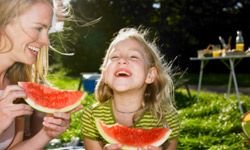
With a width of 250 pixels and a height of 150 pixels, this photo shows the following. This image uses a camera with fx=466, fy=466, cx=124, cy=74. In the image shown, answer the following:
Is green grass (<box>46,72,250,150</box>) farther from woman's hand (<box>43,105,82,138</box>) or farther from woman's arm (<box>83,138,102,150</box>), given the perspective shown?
woman's hand (<box>43,105,82,138</box>)

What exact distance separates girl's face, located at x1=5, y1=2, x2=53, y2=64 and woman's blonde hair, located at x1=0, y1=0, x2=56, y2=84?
0.10 ft

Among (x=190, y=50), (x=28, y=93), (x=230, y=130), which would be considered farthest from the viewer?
(x=190, y=50)

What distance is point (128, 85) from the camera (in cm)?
313

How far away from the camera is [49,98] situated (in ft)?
9.68

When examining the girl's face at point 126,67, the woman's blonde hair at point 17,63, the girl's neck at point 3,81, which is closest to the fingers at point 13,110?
the woman's blonde hair at point 17,63

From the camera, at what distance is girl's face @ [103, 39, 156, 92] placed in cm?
314

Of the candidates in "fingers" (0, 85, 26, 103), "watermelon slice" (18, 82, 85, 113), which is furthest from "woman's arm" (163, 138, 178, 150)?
"fingers" (0, 85, 26, 103)

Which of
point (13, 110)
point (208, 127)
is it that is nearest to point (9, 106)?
point (13, 110)

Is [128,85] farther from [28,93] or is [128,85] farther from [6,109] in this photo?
[6,109]

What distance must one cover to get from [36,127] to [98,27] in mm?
20093

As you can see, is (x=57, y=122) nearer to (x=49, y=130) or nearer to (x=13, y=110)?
(x=49, y=130)

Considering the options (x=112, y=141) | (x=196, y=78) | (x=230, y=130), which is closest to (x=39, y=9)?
(x=112, y=141)

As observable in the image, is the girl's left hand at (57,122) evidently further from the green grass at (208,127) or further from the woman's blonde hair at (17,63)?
the green grass at (208,127)

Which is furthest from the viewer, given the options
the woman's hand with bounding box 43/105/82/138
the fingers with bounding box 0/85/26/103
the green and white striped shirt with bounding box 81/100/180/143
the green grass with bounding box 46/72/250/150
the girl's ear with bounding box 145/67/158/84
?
the green grass with bounding box 46/72/250/150
